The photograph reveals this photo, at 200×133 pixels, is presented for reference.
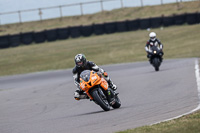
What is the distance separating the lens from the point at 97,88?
9672 millimetres

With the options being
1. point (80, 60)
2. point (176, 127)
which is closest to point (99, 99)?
point (80, 60)

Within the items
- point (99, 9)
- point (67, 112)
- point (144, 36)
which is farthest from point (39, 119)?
point (99, 9)

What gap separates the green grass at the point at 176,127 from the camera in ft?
20.5

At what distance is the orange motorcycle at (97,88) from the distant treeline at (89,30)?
29741 millimetres

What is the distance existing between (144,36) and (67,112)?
93.3ft

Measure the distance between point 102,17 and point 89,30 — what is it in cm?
908

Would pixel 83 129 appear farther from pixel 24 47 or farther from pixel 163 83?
pixel 24 47

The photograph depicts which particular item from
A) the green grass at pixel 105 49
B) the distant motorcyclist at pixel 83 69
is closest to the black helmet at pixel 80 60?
the distant motorcyclist at pixel 83 69

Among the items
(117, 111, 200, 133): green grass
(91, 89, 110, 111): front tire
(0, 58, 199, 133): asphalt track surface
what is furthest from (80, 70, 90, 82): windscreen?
(117, 111, 200, 133): green grass

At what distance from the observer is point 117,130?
22.9 feet

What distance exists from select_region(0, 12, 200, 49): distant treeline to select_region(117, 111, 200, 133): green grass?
106ft

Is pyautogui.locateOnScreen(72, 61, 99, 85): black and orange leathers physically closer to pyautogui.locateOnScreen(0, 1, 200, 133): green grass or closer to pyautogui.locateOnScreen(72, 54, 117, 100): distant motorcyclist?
pyautogui.locateOnScreen(72, 54, 117, 100): distant motorcyclist

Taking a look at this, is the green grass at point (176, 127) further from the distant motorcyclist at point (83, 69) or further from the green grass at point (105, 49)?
the green grass at point (105, 49)

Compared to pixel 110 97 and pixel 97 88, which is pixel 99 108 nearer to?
pixel 110 97
